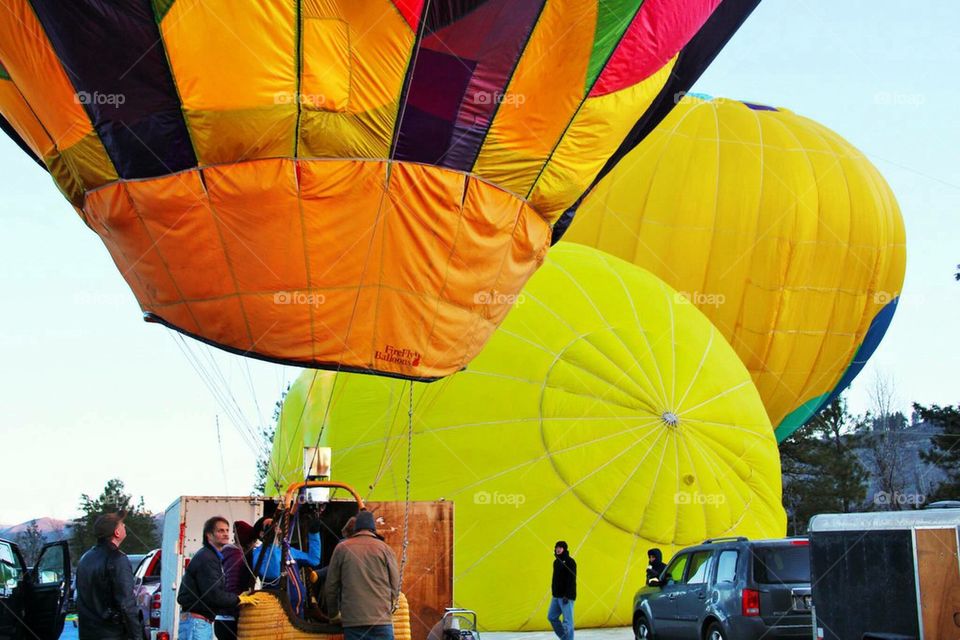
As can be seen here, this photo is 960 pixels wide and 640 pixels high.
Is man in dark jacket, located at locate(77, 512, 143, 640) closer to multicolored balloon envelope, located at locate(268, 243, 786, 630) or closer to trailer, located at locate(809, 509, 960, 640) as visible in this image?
trailer, located at locate(809, 509, 960, 640)

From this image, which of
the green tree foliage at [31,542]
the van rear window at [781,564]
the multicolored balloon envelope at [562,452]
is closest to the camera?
the van rear window at [781,564]

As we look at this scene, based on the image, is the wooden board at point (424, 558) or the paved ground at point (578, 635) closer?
the wooden board at point (424, 558)

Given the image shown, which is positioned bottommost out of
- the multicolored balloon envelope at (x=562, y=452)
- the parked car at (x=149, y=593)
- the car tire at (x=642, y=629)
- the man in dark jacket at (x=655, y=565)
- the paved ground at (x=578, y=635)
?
the paved ground at (x=578, y=635)

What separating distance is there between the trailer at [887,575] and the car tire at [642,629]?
4.48 metres

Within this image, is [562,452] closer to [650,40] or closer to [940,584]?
[650,40]

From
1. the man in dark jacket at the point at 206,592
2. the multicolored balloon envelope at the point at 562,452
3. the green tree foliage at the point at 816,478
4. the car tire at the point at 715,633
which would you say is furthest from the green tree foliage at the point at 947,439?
the man in dark jacket at the point at 206,592

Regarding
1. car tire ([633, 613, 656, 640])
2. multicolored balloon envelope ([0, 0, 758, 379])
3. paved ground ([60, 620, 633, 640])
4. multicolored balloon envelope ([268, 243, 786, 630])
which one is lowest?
paved ground ([60, 620, 633, 640])

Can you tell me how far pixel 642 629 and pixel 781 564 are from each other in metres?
2.55

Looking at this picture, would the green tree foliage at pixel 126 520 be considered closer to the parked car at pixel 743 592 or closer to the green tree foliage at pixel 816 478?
the green tree foliage at pixel 816 478

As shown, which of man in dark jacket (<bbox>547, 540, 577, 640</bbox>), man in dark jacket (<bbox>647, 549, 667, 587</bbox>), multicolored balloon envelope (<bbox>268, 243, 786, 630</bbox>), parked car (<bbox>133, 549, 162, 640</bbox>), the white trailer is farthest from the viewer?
parked car (<bbox>133, 549, 162, 640</bbox>)

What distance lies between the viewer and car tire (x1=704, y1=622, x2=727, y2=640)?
9.84m

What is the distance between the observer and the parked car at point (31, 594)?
31.4 ft

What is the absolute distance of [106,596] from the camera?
6.73m

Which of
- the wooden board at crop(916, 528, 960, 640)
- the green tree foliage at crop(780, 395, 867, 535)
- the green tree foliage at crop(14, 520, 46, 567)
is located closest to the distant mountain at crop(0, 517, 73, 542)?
the green tree foliage at crop(14, 520, 46, 567)
